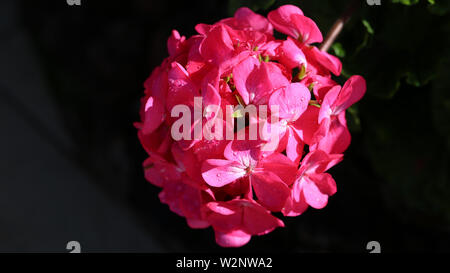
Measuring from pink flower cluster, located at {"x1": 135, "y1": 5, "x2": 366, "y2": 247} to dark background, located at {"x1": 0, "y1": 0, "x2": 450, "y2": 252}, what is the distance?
0.68 ft

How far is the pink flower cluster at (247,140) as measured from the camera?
0.58m

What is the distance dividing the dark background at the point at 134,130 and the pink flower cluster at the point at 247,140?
0.21m

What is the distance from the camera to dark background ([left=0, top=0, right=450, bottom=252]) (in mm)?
920

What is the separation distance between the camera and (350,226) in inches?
48.1

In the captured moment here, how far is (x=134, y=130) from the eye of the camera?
1622 mm

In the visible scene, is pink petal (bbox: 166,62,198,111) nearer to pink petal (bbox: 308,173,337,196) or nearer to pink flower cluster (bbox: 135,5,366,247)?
pink flower cluster (bbox: 135,5,366,247)

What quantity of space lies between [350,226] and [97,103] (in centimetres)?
99

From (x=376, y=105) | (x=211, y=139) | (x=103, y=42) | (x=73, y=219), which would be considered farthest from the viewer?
(x=73, y=219)

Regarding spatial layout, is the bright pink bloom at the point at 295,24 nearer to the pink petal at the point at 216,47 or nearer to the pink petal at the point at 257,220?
the pink petal at the point at 216,47

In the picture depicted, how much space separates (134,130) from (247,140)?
112cm

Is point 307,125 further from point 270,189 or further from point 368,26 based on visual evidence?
point 368,26
